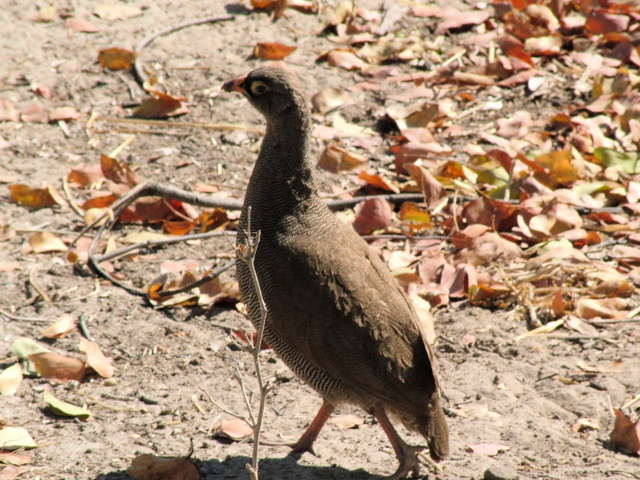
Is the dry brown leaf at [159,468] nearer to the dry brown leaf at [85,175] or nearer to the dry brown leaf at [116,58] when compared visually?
the dry brown leaf at [85,175]

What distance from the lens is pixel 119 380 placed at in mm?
4480

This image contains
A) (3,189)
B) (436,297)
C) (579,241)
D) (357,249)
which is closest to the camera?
(357,249)

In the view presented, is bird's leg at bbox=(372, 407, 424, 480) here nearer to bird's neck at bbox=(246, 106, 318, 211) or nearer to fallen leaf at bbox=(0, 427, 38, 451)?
bird's neck at bbox=(246, 106, 318, 211)

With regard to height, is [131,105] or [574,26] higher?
[574,26]

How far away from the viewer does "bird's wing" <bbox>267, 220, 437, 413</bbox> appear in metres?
3.88

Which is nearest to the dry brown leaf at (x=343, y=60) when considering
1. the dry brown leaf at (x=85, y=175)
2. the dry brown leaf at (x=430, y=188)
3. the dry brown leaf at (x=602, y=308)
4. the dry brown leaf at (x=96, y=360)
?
the dry brown leaf at (x=430, y=188)

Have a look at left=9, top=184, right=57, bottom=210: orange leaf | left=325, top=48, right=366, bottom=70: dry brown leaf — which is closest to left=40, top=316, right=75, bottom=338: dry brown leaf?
left=9, top=184, right=57, bottom=210: orange leaf

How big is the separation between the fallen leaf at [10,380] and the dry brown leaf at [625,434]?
3.18m

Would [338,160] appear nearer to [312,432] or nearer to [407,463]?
[312,432]

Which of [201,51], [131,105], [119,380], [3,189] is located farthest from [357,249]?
[201,51]

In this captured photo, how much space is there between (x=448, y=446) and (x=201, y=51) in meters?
5.24

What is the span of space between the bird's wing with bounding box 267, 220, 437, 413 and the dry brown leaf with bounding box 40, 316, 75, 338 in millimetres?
1434

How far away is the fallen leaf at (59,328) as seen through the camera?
15.2ft

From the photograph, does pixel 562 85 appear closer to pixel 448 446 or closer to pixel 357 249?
pixel 357 249
